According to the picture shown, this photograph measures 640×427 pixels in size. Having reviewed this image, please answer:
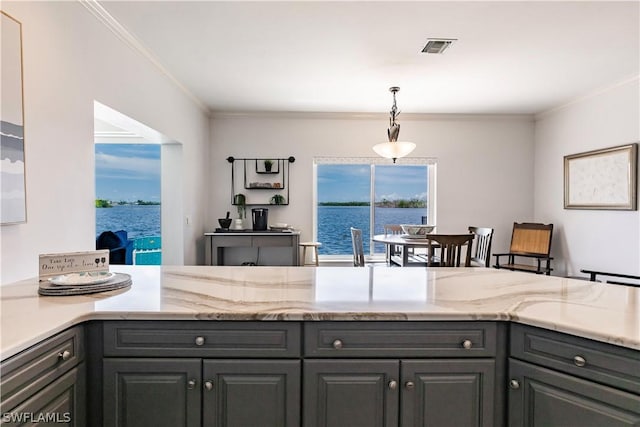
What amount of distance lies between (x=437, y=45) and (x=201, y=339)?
2.69 meters

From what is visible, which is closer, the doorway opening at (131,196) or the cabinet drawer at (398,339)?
the cabinet drawer at (398,339)

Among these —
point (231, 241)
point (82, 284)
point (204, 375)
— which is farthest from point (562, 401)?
point (231, 241)

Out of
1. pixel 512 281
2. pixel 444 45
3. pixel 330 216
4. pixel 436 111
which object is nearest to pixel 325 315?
pixel 512 281

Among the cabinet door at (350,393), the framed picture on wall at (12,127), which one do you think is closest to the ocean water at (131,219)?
the framed picture on wall at (12,127)

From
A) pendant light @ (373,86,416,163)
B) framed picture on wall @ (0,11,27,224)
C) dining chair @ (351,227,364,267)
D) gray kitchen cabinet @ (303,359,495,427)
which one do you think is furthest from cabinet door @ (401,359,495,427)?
pendant light @ (373,86,416,163)

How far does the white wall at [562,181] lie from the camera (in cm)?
360

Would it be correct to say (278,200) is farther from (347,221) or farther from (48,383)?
(48,383)

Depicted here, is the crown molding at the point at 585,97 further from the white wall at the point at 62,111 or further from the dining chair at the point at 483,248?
the white wall at the point at 62,111

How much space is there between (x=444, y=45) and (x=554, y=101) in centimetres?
246

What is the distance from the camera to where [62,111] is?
198cm

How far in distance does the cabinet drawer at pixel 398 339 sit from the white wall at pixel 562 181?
329cm

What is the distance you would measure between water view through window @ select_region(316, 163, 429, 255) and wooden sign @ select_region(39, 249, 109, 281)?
11.6ft

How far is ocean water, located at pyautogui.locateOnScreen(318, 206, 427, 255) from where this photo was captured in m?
5.23

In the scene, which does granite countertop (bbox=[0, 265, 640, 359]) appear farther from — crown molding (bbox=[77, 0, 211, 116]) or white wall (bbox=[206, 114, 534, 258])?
white wall (bbox=[206, 114, 534, 258])
